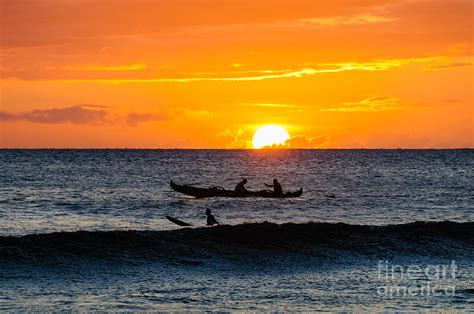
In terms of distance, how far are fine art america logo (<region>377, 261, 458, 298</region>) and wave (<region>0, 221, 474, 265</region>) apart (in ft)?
7.34

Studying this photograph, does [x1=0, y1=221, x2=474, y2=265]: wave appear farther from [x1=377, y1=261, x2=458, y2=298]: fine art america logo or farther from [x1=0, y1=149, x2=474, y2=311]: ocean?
[x1=377, y1=261, x2=458, y2=298]: fine art america logo

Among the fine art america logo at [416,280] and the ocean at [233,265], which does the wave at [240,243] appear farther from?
the fine art america logo at [416,280]

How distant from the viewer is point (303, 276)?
19.9 m

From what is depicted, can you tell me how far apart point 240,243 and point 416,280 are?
7.01 m

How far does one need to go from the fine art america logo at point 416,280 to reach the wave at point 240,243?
224cm

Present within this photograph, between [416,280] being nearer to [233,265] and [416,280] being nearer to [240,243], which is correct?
[233,265]

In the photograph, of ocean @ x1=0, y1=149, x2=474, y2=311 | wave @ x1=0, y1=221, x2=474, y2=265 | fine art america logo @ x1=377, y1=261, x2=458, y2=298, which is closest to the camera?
ocean @ x1=0, y1=149, x2=474, y2=311

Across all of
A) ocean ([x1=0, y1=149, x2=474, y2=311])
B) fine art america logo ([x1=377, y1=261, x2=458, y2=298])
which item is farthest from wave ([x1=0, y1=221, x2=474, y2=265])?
fine art america logo ([x1=377, y1=261, x2=458, y2=298])

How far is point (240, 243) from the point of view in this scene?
23938 mm

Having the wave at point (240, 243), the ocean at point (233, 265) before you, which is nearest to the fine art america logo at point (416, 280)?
the ocean at point (233, 265)

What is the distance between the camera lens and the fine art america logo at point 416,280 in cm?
1706

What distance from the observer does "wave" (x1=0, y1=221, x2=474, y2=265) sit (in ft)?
71.6

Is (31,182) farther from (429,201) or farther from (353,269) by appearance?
(353,269)

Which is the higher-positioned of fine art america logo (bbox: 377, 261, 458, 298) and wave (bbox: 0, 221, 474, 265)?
wave (bbox: 0, 221, 474, 265)
